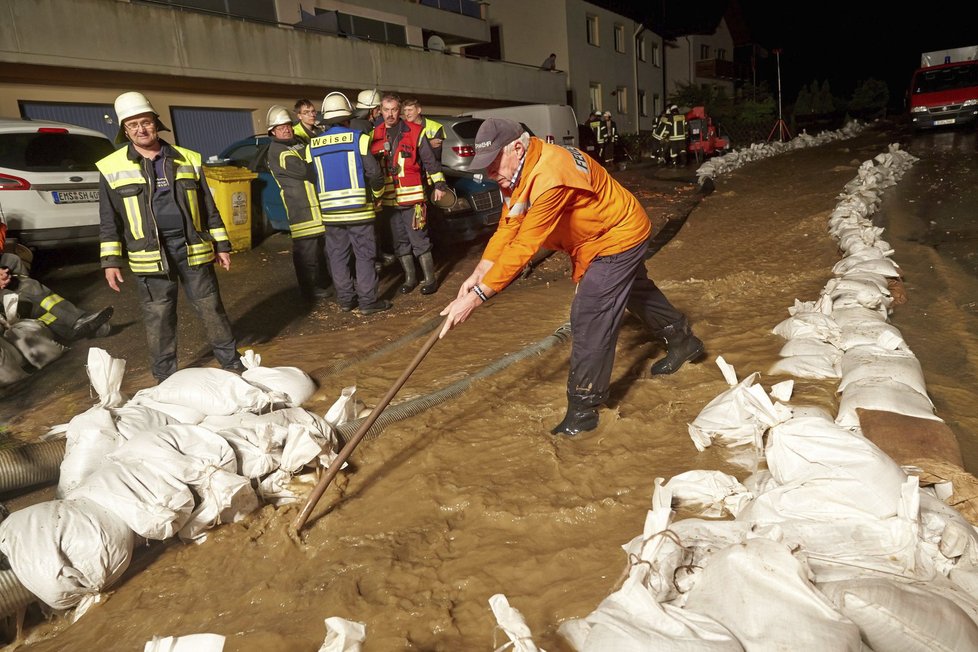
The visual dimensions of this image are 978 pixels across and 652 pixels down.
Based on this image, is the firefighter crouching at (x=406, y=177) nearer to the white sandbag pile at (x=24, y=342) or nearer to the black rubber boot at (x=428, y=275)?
the black rubber boot at (x=428, y=275)

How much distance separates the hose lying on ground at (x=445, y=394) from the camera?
3199 mm

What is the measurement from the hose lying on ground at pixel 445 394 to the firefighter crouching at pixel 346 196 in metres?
1.92

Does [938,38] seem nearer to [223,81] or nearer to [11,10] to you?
[223,81]

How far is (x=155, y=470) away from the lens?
2.46m

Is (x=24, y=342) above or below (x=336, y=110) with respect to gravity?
below

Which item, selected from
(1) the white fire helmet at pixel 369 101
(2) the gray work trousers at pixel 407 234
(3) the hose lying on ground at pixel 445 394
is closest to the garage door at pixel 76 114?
(1) the white fire helmet at pixel 369 101

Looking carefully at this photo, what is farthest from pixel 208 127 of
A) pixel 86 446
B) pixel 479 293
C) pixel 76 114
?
pixel 479 293

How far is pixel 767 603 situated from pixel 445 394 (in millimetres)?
2272

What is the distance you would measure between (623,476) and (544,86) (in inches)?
816

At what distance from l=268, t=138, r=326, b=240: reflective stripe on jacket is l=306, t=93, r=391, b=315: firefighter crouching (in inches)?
5.0

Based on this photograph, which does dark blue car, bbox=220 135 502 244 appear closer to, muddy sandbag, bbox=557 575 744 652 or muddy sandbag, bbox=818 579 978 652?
muddy sandbag, bbox=557 575 744 652

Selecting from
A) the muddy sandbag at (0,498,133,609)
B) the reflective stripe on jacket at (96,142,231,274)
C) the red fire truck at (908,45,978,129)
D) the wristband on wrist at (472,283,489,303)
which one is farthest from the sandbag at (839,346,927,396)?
the red fire truck at (908,45,978,129)

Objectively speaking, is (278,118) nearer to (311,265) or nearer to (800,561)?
(311,265)

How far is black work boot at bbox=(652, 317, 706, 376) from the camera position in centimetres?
366
